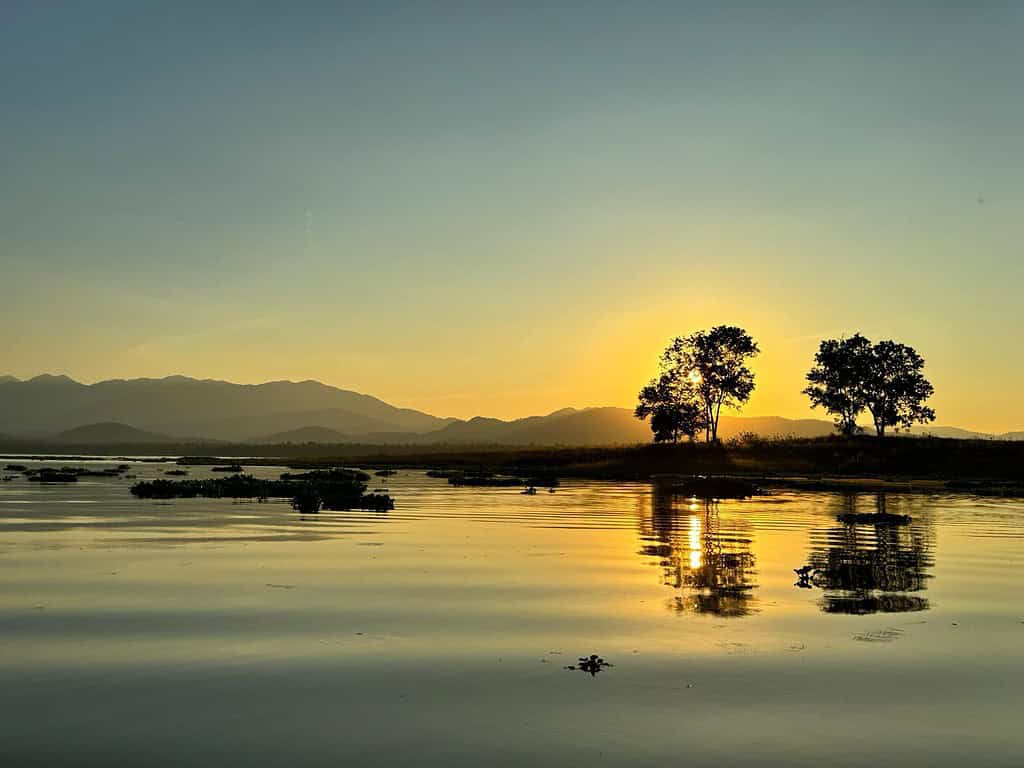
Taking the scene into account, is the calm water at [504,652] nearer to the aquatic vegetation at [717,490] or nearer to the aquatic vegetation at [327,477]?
the aquatic vegetation at [717,490]

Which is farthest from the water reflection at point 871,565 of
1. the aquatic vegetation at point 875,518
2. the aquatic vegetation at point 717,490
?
the aquatic vegetation at point 717,490

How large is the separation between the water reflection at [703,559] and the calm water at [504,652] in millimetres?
143

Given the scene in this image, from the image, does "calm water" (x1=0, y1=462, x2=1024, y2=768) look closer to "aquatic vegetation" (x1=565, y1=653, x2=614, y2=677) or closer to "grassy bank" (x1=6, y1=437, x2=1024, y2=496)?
"aquatic vegetation" (x1=565, y1=653, x2=614, y2=677)

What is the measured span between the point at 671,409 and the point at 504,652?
383ft

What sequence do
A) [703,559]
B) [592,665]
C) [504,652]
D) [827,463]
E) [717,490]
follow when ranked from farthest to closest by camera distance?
[827,463] < [717,490] < [703,559] < [504,652] < [592,665]

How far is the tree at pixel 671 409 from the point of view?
129m

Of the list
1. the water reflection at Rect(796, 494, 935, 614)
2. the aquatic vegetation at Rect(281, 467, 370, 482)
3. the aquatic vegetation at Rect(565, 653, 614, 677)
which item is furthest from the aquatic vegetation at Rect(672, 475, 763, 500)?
the aquatic vegetation at Rect(565, 653, 614, 677)

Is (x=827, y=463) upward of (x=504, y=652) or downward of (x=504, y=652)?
upward

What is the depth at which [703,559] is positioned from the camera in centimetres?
2728

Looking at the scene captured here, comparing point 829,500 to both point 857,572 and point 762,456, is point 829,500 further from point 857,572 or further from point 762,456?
point 762,456

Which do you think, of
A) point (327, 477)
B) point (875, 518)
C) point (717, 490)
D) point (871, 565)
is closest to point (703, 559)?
point (871, 565)

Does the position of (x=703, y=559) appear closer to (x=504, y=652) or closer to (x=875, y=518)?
(x=504, y=652)

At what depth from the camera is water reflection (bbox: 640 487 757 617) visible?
1978 cm

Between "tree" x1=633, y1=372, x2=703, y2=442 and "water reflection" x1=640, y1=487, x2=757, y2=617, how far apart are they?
8224 cm
